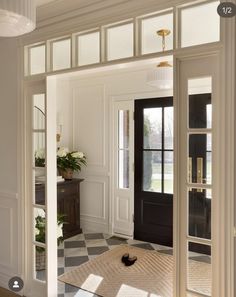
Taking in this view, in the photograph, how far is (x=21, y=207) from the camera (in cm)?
289

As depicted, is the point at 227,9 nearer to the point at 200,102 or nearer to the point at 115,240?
the point at 200,102

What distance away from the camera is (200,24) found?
6.44 feet

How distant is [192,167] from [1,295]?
2290 millimetres

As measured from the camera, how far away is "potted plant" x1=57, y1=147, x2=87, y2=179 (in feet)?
15.1

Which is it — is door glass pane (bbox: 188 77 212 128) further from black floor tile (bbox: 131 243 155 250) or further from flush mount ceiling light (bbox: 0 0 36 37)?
black floor tile (bbox: 131 243 155 250)

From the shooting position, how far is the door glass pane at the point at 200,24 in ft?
6.27

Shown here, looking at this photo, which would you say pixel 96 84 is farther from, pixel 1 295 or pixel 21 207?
pixel 1 295

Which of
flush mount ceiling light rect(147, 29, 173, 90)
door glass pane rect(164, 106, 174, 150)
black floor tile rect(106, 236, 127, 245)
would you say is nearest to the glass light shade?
flush mount ceiling light rect(147, 29, 173, 90)

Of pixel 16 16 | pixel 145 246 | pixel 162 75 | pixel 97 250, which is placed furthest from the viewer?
pixel 145 246

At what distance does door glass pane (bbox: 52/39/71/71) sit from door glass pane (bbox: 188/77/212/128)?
44.5 inches

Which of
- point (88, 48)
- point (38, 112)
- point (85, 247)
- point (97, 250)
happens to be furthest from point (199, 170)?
point (85, 247)

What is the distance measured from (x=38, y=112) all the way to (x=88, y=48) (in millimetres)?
812

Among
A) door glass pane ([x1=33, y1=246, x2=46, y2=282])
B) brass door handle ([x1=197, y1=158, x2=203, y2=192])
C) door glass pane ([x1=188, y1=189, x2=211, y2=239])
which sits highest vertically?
brass door handle ([x1=197, y1=158, x2=203, y2=192])

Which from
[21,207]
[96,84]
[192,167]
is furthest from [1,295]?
[96,84]
